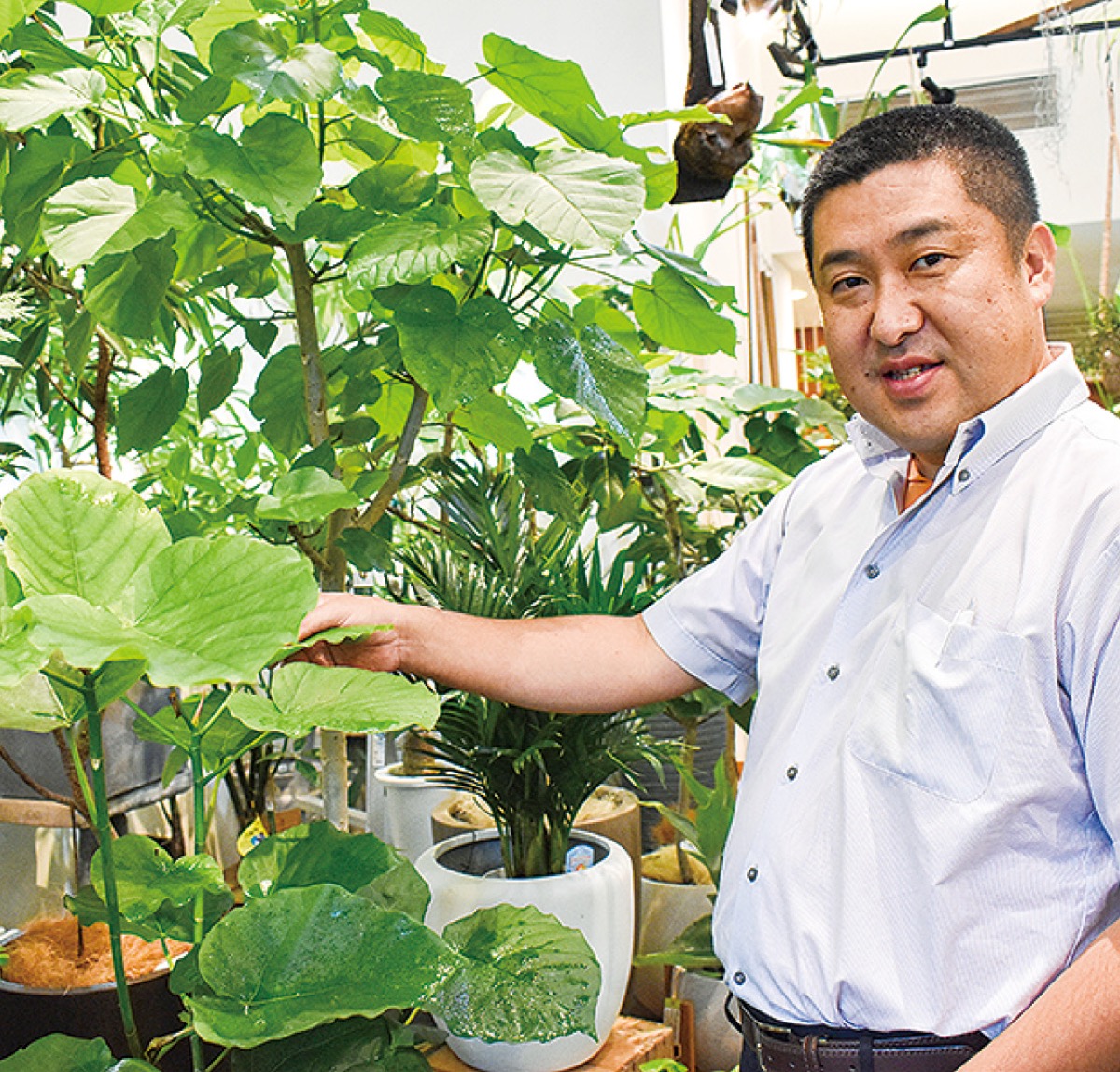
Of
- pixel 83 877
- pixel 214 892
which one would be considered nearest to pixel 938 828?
pixel 214 892

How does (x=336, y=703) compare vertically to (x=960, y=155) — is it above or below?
below

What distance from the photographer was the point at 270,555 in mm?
608

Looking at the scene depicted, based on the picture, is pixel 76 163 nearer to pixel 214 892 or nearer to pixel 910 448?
pixel 214 892

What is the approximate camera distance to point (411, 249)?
34.3 inches

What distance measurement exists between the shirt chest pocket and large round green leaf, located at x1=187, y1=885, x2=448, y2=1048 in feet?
1.55

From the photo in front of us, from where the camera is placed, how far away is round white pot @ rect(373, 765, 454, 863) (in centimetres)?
194

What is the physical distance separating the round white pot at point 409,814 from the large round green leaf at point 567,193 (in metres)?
1.26

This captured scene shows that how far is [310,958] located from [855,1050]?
53cm

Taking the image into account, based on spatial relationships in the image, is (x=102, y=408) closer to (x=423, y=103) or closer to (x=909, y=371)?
(x=423, y=103)

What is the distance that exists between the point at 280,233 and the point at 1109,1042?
902mm

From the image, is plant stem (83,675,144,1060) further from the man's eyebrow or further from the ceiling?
the ceiling

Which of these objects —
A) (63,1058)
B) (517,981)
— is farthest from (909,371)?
(63,1058)

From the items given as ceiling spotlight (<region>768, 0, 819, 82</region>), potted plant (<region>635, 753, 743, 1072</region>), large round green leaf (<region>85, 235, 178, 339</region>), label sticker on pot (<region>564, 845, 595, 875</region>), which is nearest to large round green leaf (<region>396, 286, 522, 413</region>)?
large round green leaf (<region>85, 235, 178, 339</region>)

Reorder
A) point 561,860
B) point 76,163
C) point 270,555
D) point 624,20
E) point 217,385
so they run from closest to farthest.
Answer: point 270,555, point 76,163, point 217,385, point 561,860, point 624,20
